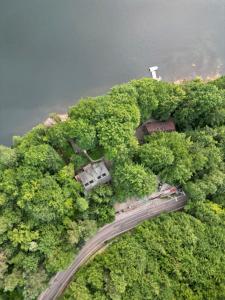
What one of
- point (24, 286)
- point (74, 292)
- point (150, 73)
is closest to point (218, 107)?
point (150, 73)

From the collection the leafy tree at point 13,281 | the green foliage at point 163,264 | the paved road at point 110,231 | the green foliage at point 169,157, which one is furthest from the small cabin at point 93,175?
the leafy tree at point 13,281

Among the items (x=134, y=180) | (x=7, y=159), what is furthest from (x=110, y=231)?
(x=7, y=159)

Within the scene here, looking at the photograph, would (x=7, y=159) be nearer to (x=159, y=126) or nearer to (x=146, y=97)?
(x=146, y=97)

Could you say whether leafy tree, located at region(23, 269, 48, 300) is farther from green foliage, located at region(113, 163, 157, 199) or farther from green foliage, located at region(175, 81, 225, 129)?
green foliage, located at region(175, 81, 225, 129)

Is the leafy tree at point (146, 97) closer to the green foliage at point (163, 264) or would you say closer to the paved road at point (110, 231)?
the paved road at point (110, 231)

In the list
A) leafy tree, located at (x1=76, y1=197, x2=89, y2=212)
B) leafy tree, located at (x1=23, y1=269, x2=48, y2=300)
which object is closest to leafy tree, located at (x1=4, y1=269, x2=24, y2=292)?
leafy tree, located at (x1=23, y1=269, x2=48, y2=300)

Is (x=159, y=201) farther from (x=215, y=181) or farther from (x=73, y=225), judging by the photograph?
(x=73, y=225)
